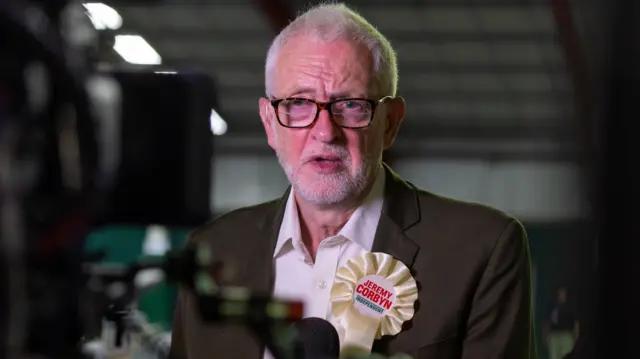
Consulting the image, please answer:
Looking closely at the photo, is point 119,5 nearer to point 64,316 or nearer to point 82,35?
point 82,35

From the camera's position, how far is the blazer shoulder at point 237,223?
1000 mm

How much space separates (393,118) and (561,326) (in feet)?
1.19

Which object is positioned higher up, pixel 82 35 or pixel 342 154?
pixel 82 35

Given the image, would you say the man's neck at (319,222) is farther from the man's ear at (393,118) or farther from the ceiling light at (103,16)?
the ceiling light at (103,16)

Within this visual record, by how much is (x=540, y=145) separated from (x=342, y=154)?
0.27m

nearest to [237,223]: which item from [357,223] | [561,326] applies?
[357,223]

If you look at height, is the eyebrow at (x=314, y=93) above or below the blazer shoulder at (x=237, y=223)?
above

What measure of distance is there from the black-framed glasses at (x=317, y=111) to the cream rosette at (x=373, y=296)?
0.19 m

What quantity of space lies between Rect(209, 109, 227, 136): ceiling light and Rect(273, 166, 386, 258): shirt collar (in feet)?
0.46

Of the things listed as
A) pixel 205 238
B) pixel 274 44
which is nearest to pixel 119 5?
pixel 274 44

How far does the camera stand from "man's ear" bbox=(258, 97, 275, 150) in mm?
1030

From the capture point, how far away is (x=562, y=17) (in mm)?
1058

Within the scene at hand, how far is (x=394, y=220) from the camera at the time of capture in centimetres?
111

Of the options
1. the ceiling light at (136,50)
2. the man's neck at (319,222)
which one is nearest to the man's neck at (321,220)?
the man's neck at (319,222)
